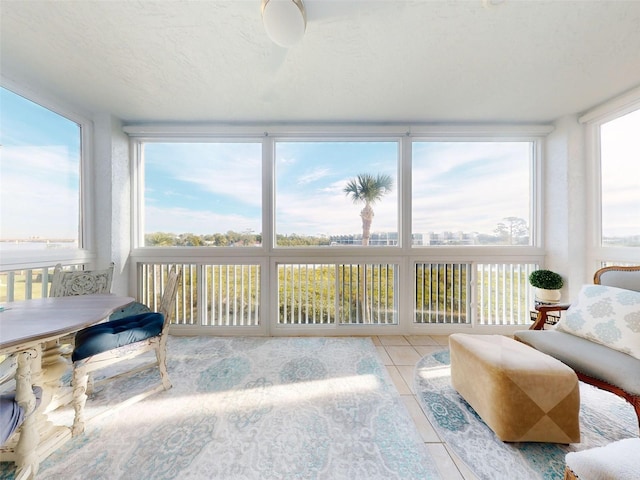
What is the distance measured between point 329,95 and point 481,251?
2576 millimetres

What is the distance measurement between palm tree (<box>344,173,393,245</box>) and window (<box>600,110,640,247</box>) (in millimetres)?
2211

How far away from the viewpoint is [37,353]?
1205 millimetres

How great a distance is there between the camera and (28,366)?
3.61 feet

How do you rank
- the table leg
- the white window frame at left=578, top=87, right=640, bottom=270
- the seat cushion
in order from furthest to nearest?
the white window frame at left=578, top=87, right=640, bottom=270 → the seat cushion → the table leg

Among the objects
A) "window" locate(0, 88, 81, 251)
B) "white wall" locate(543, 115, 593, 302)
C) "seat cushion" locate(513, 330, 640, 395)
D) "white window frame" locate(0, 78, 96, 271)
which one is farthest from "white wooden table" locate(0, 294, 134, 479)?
"white wall" locate(543, 115, 593, 302)

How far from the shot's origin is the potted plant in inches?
99.2

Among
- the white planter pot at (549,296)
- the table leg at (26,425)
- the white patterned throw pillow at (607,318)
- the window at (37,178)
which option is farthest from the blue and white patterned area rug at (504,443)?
the window at (37,178)

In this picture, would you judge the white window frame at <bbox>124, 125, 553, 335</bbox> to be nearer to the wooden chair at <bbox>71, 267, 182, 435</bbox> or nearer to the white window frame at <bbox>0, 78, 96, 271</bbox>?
the white window frame at <bbox>0, 78, 96, 271</bbox>

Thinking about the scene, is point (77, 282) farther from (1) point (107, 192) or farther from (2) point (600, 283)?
(2) point (600, 283)

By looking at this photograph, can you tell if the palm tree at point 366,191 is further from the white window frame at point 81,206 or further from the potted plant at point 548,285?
the white window frame at point 81,206

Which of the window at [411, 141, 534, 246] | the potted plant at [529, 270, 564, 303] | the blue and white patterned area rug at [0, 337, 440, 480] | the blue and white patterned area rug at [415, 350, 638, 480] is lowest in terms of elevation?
the blue and white patterned area rug at [415, 350, 638, 480]

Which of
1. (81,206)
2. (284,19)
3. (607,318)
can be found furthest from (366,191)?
(81,206)

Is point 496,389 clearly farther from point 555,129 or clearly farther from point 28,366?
point 555,129

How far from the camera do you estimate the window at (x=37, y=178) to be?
1942 millimetres
